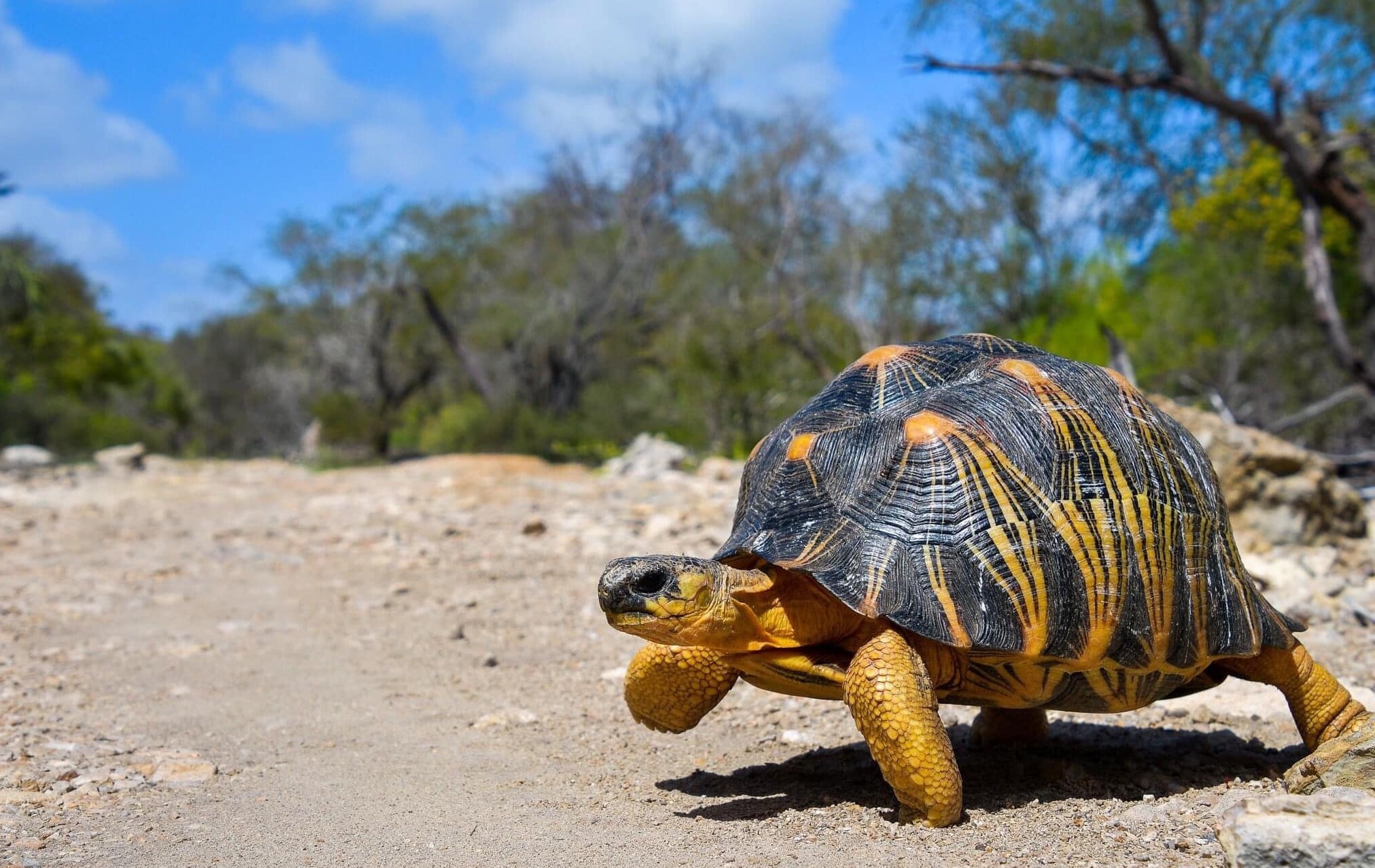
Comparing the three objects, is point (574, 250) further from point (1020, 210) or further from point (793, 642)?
point (793, 642)

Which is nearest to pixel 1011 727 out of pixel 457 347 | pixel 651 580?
pixel 651 580

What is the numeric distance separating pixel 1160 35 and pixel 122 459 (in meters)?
15.4

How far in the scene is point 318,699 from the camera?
15.6ft

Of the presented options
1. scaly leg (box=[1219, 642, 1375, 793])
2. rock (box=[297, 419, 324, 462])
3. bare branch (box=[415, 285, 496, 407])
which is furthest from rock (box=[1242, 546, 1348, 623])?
rock (box=[297, 419, 324, 462])

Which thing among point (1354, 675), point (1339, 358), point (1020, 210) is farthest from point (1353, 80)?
point (1354, 675)

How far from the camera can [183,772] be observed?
368cm

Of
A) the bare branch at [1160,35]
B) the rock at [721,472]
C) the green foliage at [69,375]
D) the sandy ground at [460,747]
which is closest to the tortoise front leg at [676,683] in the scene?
the sandy ground at [460,747]

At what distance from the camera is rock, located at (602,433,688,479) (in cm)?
1411

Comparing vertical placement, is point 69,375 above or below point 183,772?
above

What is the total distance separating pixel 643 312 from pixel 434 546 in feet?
44.5

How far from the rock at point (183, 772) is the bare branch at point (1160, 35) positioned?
34.6 ft

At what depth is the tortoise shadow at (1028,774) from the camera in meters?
3.35

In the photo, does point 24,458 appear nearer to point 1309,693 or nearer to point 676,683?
point 676,683

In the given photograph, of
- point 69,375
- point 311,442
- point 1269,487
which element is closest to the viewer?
point 1269,487
